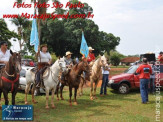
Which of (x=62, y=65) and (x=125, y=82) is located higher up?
(x=62, y=65)

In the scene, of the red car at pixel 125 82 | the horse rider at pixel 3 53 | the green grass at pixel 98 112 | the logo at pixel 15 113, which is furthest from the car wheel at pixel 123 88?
the horse rider at pixel 3 53

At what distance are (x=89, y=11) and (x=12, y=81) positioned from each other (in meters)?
28.7

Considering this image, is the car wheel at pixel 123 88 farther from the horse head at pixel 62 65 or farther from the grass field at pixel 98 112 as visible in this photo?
the horse head at pixel 62 65

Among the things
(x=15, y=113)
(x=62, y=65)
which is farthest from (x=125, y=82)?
(x=15, y=113)

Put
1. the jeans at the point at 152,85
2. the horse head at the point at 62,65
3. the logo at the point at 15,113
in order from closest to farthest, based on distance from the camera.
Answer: the logo at the point at 15,113 → the horse head at the point at 62,65 → the jeans at the point at 152,85

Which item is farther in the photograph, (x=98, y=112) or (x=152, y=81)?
(x=152, y=81)

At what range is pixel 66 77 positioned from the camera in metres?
8.68

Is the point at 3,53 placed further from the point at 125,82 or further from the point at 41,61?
the point at 125,82

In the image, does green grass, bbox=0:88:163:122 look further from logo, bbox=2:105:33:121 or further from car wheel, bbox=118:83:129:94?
car wheel, bbox=118:83:129:94

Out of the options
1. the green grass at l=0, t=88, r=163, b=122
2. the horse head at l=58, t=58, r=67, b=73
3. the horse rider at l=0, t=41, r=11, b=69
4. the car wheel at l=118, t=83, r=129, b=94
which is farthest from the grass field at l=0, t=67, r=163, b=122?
the horse rider at l=0, t=41, r=11, b=69

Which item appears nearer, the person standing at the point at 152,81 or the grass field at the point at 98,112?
the grass field at the point at 98,112

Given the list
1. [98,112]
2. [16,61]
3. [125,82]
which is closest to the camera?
[16,61]

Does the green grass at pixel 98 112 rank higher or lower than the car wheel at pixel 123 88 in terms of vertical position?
lower

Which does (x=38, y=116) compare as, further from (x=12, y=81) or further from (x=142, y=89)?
(x=142, y=89)
